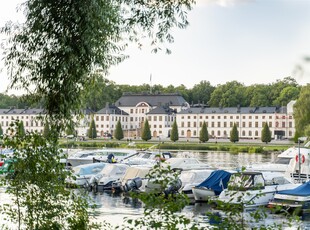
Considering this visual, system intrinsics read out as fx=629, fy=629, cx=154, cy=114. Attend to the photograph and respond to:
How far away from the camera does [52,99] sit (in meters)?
13.3

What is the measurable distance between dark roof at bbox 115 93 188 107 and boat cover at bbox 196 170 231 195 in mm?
128866

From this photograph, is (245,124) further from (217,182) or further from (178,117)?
(217,182)

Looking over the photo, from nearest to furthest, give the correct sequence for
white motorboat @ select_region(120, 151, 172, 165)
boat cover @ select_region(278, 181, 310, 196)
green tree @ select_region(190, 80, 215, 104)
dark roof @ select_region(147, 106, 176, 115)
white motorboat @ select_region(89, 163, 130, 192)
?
boat cover @ select_region(278, 181, 310, 196) < white motorboat @ select_region(89, 163, 130, 192) < white motorboat @ select_region(120, 151, 172, 165) < dark roof @ select_region(147, 106, 176, 115) < green tree @ select_region(190, 80, 215, 104)

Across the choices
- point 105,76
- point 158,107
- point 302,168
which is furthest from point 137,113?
point 105,76

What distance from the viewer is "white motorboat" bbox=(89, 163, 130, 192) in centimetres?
3306

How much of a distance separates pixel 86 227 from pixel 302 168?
27.9 m

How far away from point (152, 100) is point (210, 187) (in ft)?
435

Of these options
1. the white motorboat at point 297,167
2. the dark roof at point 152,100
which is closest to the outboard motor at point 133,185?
the white motorboat at point 297,167

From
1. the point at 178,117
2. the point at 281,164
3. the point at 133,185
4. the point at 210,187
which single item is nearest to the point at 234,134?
the point at 178,117

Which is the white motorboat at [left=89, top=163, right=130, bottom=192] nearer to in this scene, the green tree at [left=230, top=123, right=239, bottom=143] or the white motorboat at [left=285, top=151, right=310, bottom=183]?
the white motorboat at [left=285, top=151, right=310, bottom=183]

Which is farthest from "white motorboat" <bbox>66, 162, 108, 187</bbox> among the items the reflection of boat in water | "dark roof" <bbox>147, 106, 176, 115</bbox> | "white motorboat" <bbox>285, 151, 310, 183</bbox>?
"dark roof" <bbox>147, 106, 176, 115</bbox>

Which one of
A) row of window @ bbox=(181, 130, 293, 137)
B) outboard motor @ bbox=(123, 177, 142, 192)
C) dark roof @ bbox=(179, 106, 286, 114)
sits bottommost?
outboard motor @ bbox=(123, 177, 142, 192)

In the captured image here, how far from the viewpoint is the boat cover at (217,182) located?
27109 mm

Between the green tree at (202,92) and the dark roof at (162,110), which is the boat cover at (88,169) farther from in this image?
the green tree at (202,92)
